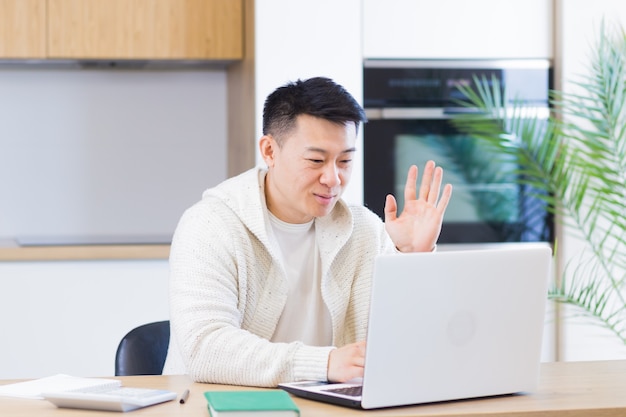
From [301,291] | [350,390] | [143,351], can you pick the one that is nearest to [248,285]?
[301,291]

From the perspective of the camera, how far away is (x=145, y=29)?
3.69 meters

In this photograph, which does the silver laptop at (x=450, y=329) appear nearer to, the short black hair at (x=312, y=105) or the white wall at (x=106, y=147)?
the short black hair at (x=312, y=105)

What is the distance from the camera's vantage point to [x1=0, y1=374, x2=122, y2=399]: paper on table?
5.65 feet

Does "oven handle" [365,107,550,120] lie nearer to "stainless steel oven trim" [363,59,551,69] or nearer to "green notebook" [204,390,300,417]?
"stainless steel oven trim" [363,59,551,69]

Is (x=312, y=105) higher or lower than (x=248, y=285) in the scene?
higher

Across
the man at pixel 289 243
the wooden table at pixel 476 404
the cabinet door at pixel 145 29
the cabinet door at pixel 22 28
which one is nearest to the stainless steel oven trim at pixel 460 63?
the cabinet door at pixel 145 29

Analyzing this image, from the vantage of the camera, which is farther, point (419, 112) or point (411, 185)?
point (419, 112)

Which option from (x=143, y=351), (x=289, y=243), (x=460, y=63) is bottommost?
(x=143, y=351)

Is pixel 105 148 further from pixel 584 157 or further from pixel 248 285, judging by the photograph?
pixel 248 285

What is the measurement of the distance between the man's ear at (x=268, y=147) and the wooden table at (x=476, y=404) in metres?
0.56

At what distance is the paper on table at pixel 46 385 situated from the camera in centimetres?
172

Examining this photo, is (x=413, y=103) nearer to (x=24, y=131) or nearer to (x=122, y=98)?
(x=122, y=98)

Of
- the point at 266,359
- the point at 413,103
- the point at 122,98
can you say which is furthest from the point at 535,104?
the point at 266,359

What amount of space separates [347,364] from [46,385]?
534 mm
